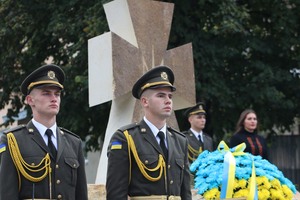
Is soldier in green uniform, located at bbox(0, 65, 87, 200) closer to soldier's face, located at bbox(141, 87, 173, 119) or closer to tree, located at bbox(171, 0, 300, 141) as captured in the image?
soldier's face, located at bbox(141, 87, 173, 119)

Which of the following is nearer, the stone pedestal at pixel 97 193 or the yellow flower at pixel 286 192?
the yellow flower at pixel 286 192

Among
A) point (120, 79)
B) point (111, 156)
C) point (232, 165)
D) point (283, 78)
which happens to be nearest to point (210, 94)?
point (283, 78)

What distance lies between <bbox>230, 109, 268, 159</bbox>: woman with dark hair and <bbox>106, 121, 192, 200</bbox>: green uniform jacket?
178 inches

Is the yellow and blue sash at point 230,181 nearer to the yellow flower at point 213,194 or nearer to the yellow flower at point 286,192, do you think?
the yellow flower at point 213,194

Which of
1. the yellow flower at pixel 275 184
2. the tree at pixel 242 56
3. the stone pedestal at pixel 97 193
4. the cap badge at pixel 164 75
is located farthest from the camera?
the tree at pixel 242 56

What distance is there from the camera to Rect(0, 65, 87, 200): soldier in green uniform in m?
5.55

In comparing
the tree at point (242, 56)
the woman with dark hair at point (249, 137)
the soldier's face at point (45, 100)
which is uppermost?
the tree at point (242, 56)

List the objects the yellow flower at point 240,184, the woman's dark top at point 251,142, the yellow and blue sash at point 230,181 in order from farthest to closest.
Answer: the woman's dark top at point 251,142
the yellow flower at point 240,184
the yellow and blue sash at point 230,181

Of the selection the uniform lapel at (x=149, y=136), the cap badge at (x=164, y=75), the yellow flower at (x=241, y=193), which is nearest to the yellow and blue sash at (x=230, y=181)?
the yellow flower at (x=241, y=193)

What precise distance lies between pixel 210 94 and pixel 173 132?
941cm

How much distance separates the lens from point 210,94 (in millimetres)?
15711

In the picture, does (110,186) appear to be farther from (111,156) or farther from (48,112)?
(48,112)

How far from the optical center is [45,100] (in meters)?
5.71

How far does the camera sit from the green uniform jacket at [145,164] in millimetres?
5862
